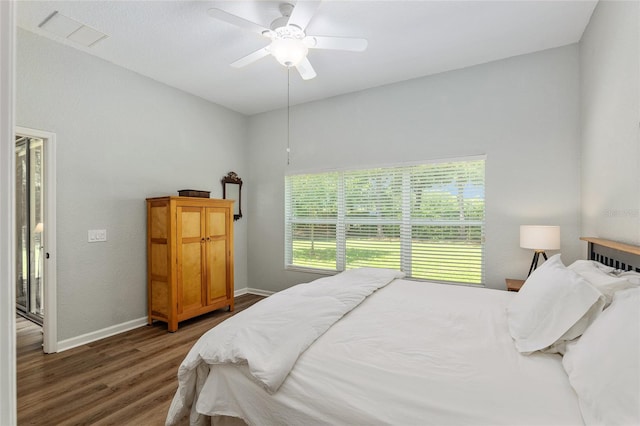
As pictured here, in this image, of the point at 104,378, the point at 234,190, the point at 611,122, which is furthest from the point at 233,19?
the point at 234,190

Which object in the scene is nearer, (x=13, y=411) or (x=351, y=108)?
(x=13, y=411)

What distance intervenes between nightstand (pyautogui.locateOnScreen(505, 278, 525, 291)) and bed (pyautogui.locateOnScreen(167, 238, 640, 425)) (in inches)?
36.6

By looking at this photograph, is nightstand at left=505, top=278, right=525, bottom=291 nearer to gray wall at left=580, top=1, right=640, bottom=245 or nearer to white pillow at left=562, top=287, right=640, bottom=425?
gray wall at left=580, top=1, right=640, bottom=245

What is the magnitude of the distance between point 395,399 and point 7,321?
1163mm

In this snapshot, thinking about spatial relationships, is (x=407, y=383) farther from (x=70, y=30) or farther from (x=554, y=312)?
(x=70, y=30)

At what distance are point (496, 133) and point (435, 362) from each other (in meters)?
2.79

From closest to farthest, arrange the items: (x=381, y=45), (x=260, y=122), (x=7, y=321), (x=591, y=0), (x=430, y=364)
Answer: (x=7, y=321) → (x=430, y=364) → (x=591, y=0) → (x=381, y=45) → (x=260, y=122)

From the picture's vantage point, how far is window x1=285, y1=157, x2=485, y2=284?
348 centimetres

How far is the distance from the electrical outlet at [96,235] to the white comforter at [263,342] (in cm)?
227

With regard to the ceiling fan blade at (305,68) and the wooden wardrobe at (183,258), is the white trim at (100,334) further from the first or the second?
the ceiling fan blade at (305,68)

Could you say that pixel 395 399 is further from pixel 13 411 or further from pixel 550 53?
pixel 550 53

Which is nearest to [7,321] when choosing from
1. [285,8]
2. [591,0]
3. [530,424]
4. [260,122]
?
[530,424]

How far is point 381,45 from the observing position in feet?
9.84

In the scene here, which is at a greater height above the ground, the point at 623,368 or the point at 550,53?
the point at 550,53
